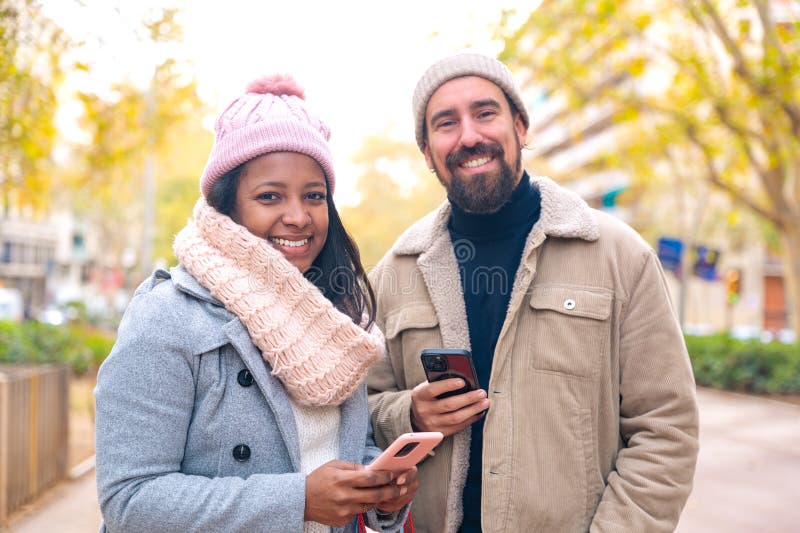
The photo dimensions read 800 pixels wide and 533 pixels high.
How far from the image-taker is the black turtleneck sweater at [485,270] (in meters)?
2.54

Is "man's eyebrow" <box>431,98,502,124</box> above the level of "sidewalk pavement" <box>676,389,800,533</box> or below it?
above

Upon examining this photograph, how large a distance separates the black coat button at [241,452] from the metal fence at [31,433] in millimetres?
4703

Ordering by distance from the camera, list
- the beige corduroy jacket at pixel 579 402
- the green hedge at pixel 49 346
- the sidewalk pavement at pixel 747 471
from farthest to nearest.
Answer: the green hedge at pixel 49 346 → the sidewalk pavement at pixel 747 471 → the beige corduroy jacket at pixel 579 402

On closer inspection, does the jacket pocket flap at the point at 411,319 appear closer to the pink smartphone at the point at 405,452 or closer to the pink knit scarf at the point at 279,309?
the pink knit scarf at the point at 279,309

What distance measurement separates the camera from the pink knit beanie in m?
2.09

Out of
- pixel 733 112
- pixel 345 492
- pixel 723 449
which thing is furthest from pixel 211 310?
pixel 733 112

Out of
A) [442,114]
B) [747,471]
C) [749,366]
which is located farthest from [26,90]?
[749,366]

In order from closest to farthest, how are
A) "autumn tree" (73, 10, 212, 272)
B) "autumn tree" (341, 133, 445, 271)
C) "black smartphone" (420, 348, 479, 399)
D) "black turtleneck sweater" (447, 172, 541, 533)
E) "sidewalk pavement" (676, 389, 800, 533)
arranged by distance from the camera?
"black smartphone" (420, 348, 479, 399) < "black turtleneck sweater" (447, 172, 541, 533) < "sidewalk pavement" (676, 389, 800, 533) < "autumn tree" (73, 10, 212, 272) < "autumn tree" (341, 133, 445, 271)

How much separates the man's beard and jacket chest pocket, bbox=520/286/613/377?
1.37ft

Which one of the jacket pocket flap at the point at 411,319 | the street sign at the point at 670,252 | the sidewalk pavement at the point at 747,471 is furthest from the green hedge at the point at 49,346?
the street sign at the point at 670,252

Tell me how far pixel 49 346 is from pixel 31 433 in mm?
6522

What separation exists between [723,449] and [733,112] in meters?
6.73

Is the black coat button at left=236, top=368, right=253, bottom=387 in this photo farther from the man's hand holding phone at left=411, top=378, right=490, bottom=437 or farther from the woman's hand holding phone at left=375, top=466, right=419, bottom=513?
the man's hand holding phone at left=411, top=378, right=490, bottom=437

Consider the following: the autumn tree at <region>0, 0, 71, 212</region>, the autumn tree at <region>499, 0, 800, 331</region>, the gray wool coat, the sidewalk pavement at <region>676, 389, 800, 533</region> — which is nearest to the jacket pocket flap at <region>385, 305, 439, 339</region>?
the gray wool coat
